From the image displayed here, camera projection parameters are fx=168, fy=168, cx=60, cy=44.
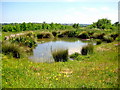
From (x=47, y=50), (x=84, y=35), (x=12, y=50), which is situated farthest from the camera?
(x=84, y=35)

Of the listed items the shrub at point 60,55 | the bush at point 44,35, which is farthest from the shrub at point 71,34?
the shrub at point 60,55

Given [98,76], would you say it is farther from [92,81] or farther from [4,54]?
[4,54]

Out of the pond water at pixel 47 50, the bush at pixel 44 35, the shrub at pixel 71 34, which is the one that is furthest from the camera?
the shrub at pixel 71 34

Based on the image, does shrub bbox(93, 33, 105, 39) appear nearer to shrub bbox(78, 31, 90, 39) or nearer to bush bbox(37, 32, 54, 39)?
shrub bbox(78, 31, 90, 39)

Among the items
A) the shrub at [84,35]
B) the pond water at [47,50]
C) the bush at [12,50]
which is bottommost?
the pond water at [47,50]

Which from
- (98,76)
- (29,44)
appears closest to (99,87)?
(98,76)

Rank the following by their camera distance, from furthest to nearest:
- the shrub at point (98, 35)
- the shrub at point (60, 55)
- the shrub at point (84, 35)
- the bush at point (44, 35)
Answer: the shrub at point (84, 35) < the bush at point (44, 35) < the shrub at point (98, 35) < the shrub at point (60, 55)

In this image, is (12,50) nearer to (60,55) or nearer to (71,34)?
(60,55)

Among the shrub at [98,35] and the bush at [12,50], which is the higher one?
the shrub at [98,35]

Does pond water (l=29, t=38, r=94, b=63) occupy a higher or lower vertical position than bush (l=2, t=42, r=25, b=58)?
lower

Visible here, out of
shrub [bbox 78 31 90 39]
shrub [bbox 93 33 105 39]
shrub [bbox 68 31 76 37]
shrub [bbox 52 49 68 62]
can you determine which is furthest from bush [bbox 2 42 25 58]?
shrub [bbox 68 31 76 37]

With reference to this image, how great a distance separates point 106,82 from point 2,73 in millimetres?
4163

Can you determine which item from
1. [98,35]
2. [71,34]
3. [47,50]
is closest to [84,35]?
[98,35]

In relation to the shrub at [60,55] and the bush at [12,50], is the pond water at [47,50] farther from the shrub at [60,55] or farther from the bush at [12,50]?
the bush at [12,50]
